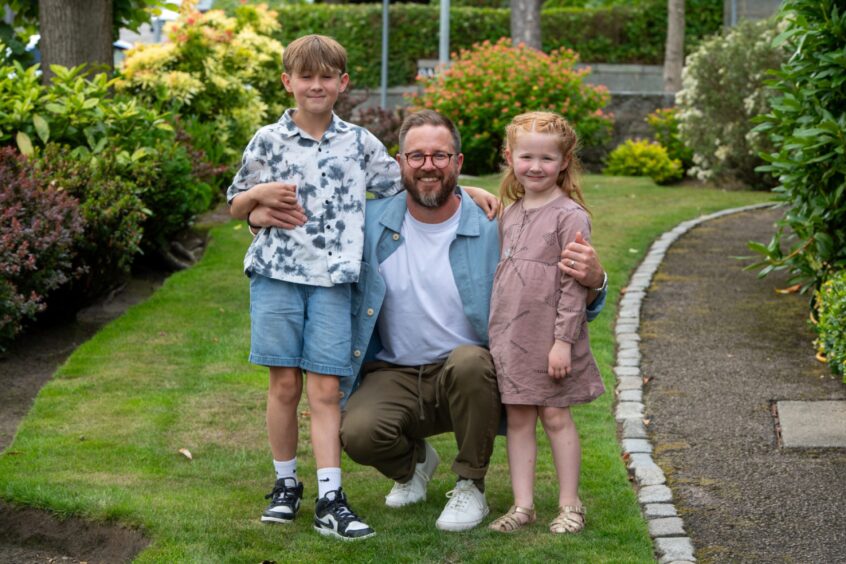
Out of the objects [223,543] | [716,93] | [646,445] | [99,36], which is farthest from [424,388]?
[716,93]

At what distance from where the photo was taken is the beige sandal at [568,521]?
175 inches

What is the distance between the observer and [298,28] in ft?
88.6

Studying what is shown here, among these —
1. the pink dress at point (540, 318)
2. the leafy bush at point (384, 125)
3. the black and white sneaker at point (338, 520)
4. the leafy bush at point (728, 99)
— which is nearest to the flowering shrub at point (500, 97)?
the leafy bush at point (384, 125)

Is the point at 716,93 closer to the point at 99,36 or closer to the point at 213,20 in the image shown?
the point at 213,20

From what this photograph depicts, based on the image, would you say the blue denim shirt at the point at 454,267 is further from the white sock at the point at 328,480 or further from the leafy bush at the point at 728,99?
the leafy bush at the point at 728,99

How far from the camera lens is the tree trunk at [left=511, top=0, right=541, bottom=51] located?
945 inches

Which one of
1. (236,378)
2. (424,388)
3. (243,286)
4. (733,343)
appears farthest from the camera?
(243,286)

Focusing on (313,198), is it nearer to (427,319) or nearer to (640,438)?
(427,319)

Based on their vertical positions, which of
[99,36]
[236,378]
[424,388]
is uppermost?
[99,36]

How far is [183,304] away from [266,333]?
4165 millimetres

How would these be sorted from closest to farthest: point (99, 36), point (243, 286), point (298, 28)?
point (243, 286)
point (99, 36)
point (298, 28)

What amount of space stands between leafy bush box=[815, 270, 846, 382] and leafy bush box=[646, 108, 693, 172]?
11142 millimetres

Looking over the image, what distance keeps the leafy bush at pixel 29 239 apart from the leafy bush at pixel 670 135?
482 inches

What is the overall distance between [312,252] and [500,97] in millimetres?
13104
